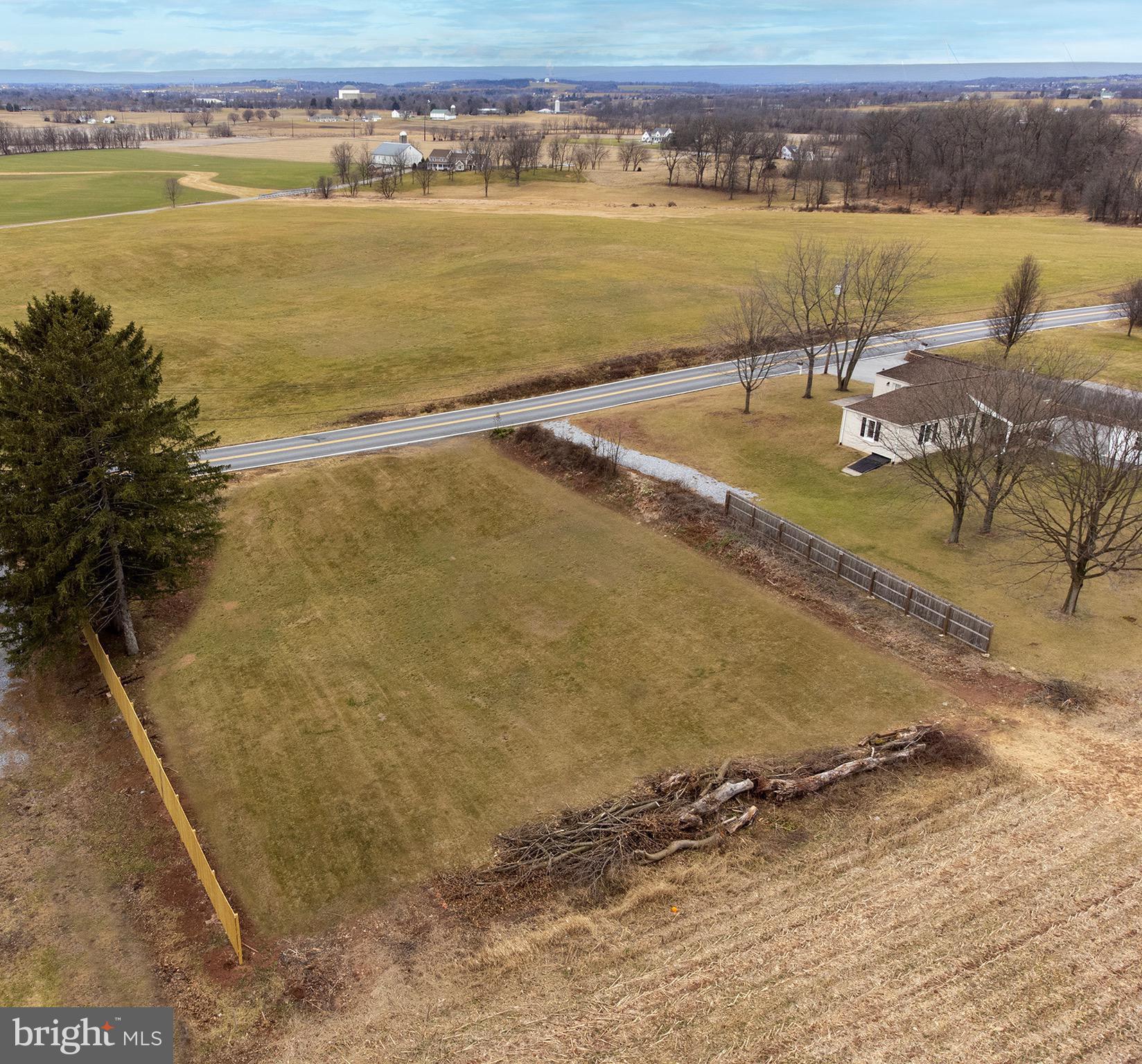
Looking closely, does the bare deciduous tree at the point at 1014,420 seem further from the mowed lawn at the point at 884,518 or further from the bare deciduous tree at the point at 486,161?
the bare deciduous tree at the point at 486,161

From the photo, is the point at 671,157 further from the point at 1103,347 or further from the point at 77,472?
the point at 77,472

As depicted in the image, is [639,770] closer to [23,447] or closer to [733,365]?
[23,447]

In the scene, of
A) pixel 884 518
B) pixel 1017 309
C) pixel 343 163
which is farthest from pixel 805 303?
pixel 343 163

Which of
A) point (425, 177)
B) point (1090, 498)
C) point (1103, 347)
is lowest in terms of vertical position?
point (1103, 347)

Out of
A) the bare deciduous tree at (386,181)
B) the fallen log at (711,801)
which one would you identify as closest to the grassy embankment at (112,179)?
the bare deciduous tree at (386,181)

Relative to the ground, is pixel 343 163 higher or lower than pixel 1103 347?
higher

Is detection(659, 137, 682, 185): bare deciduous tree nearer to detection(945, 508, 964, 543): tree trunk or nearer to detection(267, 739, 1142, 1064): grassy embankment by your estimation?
detection(945, 508, 964, 543): tree trunk

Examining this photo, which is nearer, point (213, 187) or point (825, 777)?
point (825, 777)
